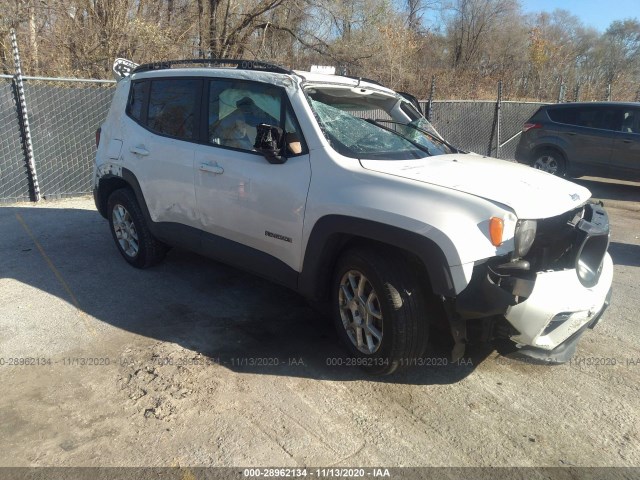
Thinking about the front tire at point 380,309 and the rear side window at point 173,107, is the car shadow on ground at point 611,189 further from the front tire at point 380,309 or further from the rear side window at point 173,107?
the rear side window at point 173,107

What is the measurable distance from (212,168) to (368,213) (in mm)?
1545

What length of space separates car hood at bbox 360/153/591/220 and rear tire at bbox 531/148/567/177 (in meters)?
7.60

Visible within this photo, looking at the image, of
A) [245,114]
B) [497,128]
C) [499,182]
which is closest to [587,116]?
[497,128]

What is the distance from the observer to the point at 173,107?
4.66 m

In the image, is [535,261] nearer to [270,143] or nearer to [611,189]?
[270,143]

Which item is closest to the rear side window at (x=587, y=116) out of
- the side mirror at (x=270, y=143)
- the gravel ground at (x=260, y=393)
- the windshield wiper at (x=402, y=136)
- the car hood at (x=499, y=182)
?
the gravel ground at (x=260, y=393)

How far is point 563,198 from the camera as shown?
10.8ft

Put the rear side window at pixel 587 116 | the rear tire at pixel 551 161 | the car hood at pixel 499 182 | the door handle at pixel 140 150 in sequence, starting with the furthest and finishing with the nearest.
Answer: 1. the rear tire at pixel 551 161
2. the rear side window at pixel 587 116
3. the door handle at pixel 140 150
4. the car hood at pixel 499 182

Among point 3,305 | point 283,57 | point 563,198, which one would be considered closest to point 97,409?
point 3,305

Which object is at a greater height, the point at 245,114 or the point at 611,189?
the point at 245,114

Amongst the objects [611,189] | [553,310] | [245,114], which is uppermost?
[245,114]

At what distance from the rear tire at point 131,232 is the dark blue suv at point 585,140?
854 centimetres

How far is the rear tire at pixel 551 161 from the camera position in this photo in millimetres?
10648

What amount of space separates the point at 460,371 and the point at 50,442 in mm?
2488
